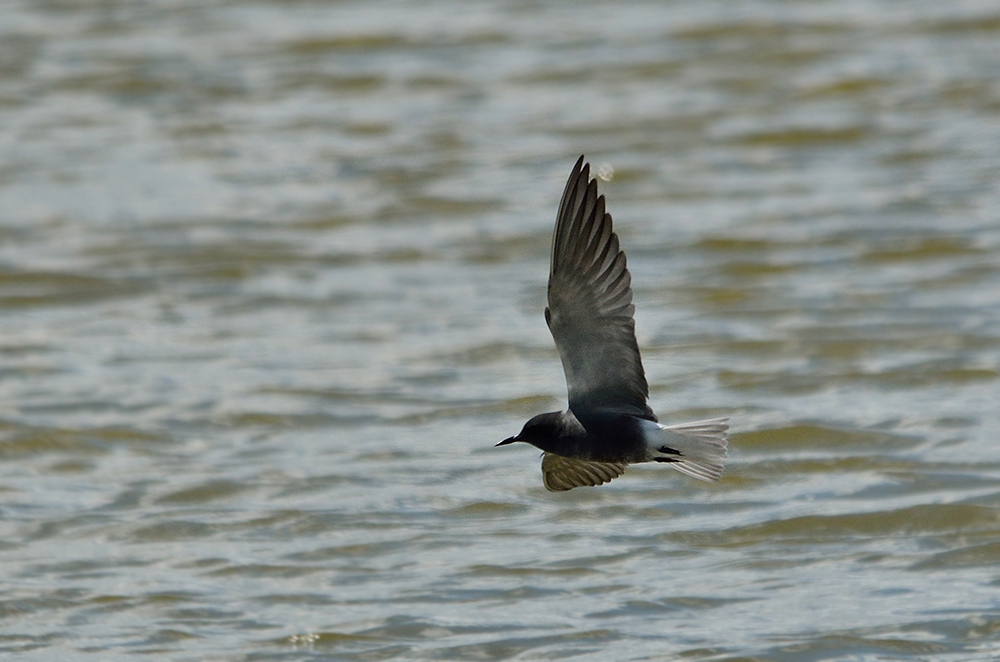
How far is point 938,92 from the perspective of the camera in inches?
511

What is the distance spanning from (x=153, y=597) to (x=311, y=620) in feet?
2.20

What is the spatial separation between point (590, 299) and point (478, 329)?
4329mm

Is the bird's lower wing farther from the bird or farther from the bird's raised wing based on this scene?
the bird's raised wing

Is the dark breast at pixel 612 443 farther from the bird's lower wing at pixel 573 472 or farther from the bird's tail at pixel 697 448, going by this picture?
the bird's lower wing at pixel 573 472

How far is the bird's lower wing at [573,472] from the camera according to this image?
5316 millimetres

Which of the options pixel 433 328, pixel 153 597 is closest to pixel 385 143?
pixel 433 328

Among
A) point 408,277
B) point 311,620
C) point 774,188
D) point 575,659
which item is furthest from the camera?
point 774,188

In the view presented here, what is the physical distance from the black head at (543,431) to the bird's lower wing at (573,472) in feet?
1.08

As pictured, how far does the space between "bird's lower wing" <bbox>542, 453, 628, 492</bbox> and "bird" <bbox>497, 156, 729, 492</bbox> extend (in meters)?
0.18

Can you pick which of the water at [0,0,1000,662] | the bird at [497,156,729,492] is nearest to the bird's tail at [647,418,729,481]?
the bird at [497,156,729,492]

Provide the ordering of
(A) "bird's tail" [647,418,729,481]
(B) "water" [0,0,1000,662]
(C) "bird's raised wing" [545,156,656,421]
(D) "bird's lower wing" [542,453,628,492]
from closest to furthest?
(C) "bird's raised wing" [545,156,656,421] < (A) "bird's tail" [647,418,729,481] < (D) "bird's lower wing" [542,453,628,492] < (B) "water" [0,0,1000,662]

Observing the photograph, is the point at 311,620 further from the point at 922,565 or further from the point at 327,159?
the point at 327,159

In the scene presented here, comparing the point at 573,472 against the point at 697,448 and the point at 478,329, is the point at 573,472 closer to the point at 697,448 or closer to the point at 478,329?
the point at 697,448

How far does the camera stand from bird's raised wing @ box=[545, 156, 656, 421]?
4.89 m
